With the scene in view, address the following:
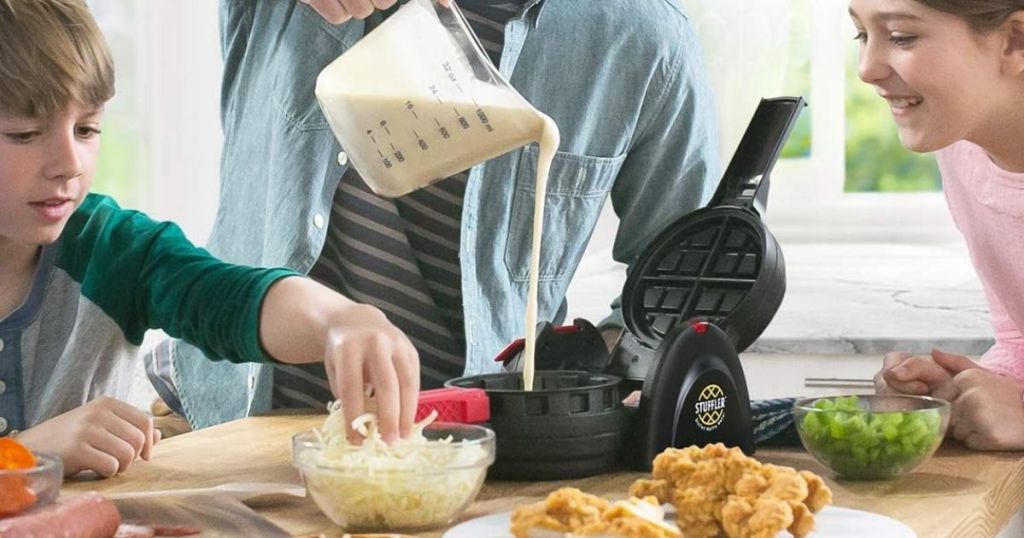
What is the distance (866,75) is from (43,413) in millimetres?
985

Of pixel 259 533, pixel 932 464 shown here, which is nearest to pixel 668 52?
pixel 932 464

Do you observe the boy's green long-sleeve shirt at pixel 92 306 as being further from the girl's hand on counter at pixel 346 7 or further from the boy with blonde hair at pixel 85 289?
the girl's hand on counter at pixel 346 7

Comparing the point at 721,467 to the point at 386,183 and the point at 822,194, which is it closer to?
the point at 386,183

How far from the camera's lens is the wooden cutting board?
1131 mm

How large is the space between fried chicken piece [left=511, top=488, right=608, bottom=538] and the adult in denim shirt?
0.83m

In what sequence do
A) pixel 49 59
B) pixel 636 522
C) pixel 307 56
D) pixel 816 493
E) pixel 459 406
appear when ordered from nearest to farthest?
1. pixel 636 522
2. pixel 816 493
3. pixel 459 406
4. pixel 49 59
5. pixel 307 56

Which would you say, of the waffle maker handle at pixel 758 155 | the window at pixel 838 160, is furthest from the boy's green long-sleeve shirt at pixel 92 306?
the window at pixel 838 160

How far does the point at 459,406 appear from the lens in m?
1.29

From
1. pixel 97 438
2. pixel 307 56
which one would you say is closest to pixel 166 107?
pixel 307 56

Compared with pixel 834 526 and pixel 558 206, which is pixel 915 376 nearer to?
pixel 834 526

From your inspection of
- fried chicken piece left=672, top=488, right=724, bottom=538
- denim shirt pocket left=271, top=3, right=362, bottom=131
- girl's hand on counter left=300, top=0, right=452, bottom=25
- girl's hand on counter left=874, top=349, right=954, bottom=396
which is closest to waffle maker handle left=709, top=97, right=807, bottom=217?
girl's hand on counter left=874, top=349, right=954, bottom=396

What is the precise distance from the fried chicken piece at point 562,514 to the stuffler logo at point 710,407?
0.34m

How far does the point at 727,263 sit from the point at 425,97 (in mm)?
364

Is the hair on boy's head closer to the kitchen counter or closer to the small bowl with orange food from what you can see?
the kitchen counter
